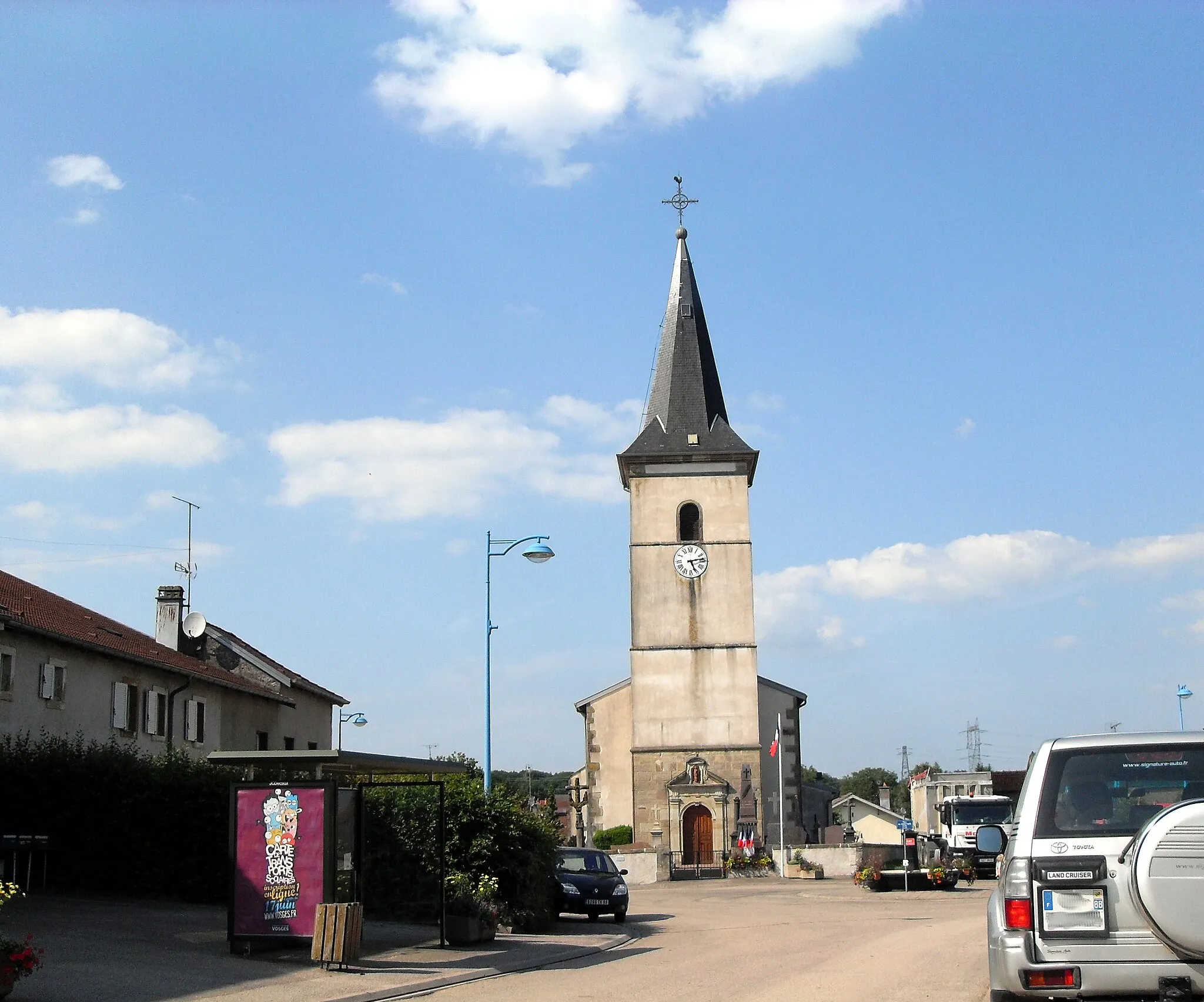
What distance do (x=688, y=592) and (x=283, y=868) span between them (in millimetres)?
38642

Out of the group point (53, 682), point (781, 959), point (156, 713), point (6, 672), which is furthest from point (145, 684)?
point (781, 959)

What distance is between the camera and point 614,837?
53.6m

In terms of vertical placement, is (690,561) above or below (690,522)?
below

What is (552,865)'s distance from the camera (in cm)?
2319

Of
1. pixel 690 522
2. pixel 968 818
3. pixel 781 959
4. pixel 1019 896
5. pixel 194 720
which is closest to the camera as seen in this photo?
pixel 1019 896

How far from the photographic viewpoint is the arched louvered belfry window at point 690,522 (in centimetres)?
5503

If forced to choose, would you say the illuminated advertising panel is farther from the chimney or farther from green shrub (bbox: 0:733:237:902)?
the chimney

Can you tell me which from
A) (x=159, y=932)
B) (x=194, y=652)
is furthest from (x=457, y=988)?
(x=194, y=652)

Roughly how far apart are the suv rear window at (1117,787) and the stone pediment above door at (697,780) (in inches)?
1794

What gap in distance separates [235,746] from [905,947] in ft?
81.1

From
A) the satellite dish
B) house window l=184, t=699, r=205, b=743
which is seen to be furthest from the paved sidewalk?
the satellite dish

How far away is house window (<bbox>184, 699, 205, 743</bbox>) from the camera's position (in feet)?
116

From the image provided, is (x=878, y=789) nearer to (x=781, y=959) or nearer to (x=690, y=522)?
(x=690, y=522)

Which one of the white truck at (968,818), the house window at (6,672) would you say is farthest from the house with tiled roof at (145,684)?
the white truck at (968,818)
